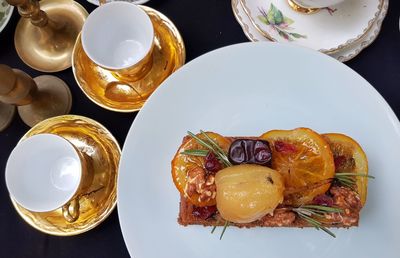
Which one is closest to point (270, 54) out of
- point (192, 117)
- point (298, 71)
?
point (298, 71)

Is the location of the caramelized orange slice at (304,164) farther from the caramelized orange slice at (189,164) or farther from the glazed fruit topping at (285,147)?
the caramelized orange slice at (189,164)

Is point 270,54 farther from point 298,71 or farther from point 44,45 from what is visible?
point 44,45

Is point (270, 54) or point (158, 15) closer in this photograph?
point (270, 54)

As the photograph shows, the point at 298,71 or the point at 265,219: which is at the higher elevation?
the point at 298,71

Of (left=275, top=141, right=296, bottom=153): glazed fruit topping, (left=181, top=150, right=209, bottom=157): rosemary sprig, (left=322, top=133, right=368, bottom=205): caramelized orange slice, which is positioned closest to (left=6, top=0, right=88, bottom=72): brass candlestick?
(left=181, top=150, right=209, bottom=157): rosemary sprig

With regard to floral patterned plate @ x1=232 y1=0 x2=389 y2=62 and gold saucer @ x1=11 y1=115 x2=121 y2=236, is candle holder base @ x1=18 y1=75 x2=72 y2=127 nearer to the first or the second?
gold saucer @ x1=11 y1=115 x2=121 y2=236

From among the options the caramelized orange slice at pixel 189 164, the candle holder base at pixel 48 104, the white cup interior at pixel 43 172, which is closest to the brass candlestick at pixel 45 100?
the candle holder base at pixel 48 104
